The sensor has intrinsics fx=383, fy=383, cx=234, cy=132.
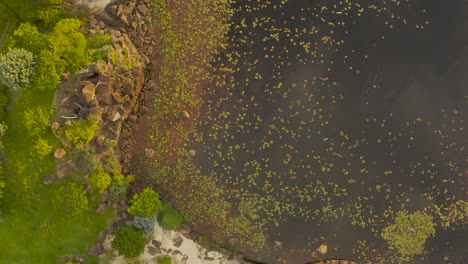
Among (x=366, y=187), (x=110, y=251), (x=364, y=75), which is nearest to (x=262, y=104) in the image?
(x=364, y=75)

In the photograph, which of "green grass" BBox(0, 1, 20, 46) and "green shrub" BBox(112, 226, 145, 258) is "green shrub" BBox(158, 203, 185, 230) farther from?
"green grass" BBox(0, 1, 20, 46)

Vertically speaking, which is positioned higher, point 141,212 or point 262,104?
point 262,104

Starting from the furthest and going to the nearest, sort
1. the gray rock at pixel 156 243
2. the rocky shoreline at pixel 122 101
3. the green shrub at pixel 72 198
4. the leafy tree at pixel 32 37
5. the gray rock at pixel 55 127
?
1. the gray rock at pixel 156 243
2. the green shrub at pixel 72 198
3. the gray rock at pixel 55 127
4. the rocky shoreline at pixel 122 101
5. the leafy tree at pixel 32 37

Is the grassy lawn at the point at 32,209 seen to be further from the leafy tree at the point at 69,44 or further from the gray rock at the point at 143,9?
the gray rock at the point at 143,9

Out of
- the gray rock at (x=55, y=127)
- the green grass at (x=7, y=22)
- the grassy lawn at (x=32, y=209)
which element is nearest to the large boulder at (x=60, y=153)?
the grassy lawn at (x=32, y=209)

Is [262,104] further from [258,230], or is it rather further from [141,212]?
[141,212]

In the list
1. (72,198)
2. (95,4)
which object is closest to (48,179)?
(72,198)
